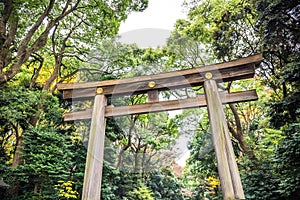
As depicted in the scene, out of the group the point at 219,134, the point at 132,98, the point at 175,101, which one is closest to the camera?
the point at 219,134

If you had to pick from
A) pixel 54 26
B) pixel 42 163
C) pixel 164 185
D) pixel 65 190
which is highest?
pixel 54 26

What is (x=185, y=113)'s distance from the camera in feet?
35.6

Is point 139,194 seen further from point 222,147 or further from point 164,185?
point 222,147

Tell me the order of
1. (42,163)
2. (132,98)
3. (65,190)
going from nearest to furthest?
(42,163) < (65,190) < (132,98)

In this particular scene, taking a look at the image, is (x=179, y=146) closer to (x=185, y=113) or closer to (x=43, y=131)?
(x=185, y=113)

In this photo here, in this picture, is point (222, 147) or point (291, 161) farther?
point (291, 161)

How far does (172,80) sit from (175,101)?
1.30 ft

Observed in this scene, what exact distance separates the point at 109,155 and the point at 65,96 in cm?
519

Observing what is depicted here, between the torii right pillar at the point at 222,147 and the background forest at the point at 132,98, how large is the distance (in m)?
1.69

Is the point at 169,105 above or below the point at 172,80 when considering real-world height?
below

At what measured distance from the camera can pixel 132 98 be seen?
9.60 metres

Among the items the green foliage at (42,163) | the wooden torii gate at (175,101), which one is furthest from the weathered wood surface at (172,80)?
the green foliage at (42,163)

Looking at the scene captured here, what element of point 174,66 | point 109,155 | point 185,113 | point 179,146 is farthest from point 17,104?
point 179,146

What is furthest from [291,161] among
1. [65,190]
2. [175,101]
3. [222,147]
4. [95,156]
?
[65,190]
